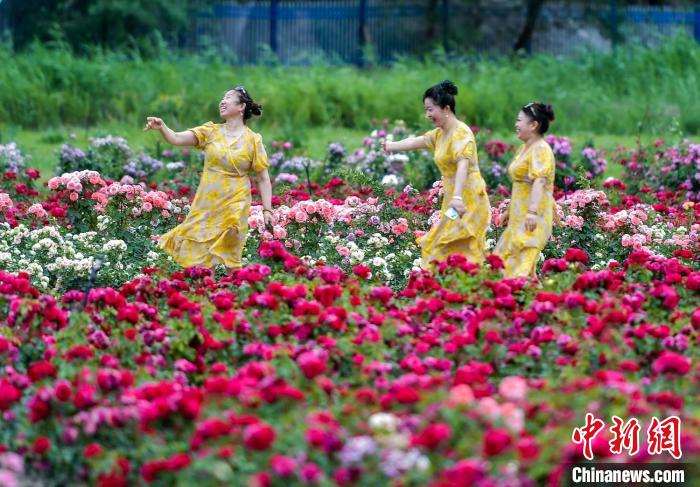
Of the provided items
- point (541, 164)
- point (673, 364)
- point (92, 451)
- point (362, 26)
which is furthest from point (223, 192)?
point (362, 26)

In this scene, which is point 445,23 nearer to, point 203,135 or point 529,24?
point 529,24

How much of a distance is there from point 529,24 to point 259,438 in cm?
2475

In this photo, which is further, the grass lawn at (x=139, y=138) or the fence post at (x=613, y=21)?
the fence post at (x=613, y=21)

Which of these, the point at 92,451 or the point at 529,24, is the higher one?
the point at 92,451

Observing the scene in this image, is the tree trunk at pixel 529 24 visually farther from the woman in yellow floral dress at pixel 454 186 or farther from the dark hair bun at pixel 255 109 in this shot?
the woman in yellow floral dress at pixel 454 186

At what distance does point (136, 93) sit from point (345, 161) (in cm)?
526

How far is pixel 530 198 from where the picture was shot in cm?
811

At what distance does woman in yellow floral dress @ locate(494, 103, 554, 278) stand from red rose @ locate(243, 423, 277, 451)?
413 centimetres

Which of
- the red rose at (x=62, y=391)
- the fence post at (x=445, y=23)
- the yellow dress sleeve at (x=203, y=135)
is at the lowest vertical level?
the fence post at (x=445, y=23)

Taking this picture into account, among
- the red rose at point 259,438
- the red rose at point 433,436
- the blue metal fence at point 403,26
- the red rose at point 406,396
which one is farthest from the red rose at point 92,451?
the blue metal fence at point 403,26

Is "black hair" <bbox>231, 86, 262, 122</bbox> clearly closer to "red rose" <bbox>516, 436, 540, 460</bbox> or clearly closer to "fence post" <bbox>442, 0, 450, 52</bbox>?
"red rose" <bbox>516, 436, 540, 460</bbox>

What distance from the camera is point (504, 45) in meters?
29.2

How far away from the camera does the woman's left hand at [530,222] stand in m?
7.99

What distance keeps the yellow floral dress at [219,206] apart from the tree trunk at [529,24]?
780 inches
